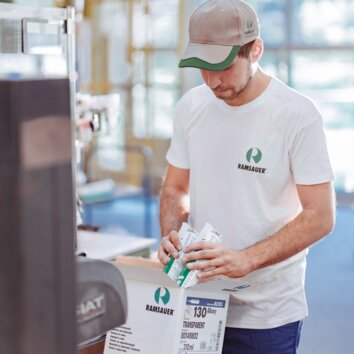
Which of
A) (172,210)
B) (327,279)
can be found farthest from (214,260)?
(327,279)

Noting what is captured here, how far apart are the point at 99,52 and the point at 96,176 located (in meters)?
1.22

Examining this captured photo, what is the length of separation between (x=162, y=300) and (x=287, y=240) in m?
0.35

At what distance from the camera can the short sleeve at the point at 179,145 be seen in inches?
90.7

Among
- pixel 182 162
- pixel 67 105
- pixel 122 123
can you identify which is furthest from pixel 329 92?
pixel 67 105

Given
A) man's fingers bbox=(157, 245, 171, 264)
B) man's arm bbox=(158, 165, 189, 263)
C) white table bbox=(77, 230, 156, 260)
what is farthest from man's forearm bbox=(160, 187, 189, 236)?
white table bbox=(77, 230, 156, 260)

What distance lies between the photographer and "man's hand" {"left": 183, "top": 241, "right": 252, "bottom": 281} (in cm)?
194

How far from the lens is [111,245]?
10.6 feet

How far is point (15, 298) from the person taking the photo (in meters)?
0.76

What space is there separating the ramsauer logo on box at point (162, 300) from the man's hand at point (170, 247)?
8 centimetres

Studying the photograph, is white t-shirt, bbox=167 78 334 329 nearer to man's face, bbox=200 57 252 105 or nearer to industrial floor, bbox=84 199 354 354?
man's face, bbox=200 57 252 105

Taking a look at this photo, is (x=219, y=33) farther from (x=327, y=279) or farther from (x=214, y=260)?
(x=327, y=279)

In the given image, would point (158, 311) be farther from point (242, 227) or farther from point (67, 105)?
point (67, 105)

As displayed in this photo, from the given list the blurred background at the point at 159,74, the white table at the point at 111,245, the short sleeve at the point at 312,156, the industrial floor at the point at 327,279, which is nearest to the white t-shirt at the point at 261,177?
the short sleeve at the point at 312,156

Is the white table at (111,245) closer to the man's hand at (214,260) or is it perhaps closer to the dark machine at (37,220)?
the man's hand at (214,260)
